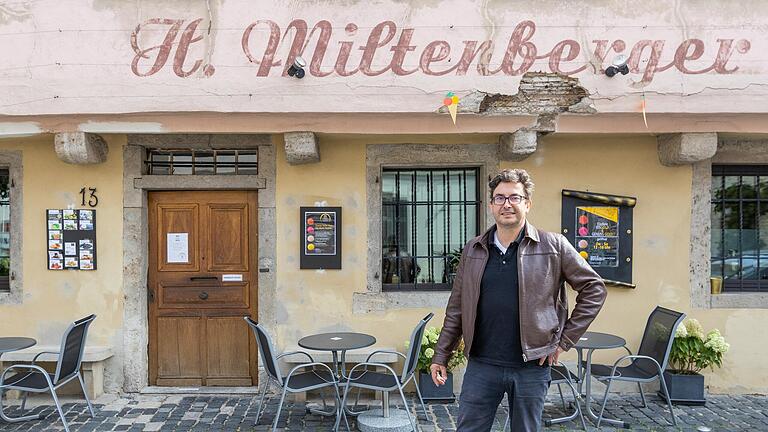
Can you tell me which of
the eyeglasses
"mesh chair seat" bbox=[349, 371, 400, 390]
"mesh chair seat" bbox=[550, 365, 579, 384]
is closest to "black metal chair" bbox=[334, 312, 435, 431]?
"mesh chair seat" bbox=[349, 371, 400, 390]

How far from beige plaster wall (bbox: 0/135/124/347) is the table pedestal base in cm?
271

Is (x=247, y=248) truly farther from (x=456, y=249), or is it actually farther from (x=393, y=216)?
(x=456, y=249)

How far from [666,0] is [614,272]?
2.59 m

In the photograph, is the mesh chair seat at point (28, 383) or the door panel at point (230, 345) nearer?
the mesh chair seat at point (28, 383)

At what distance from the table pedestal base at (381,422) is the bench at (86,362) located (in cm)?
266

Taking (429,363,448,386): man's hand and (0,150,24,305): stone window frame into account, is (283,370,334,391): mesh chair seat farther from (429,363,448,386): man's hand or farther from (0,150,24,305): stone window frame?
(0,150,24,305): stone window frame

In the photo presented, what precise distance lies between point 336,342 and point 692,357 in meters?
3.37

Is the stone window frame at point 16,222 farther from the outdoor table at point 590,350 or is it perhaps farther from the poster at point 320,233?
the outdoor table at point 590,350

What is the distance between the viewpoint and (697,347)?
212 inches

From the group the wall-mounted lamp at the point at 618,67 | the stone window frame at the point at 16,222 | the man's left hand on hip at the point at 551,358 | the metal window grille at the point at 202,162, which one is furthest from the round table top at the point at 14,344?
the wall-mounted lamp at the point at 618,67

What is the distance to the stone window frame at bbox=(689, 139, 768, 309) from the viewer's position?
5.79m

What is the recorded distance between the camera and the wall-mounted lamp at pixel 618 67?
5.02m

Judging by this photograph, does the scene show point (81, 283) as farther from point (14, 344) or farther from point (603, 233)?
point (603, 233)

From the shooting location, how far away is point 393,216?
236 inches
